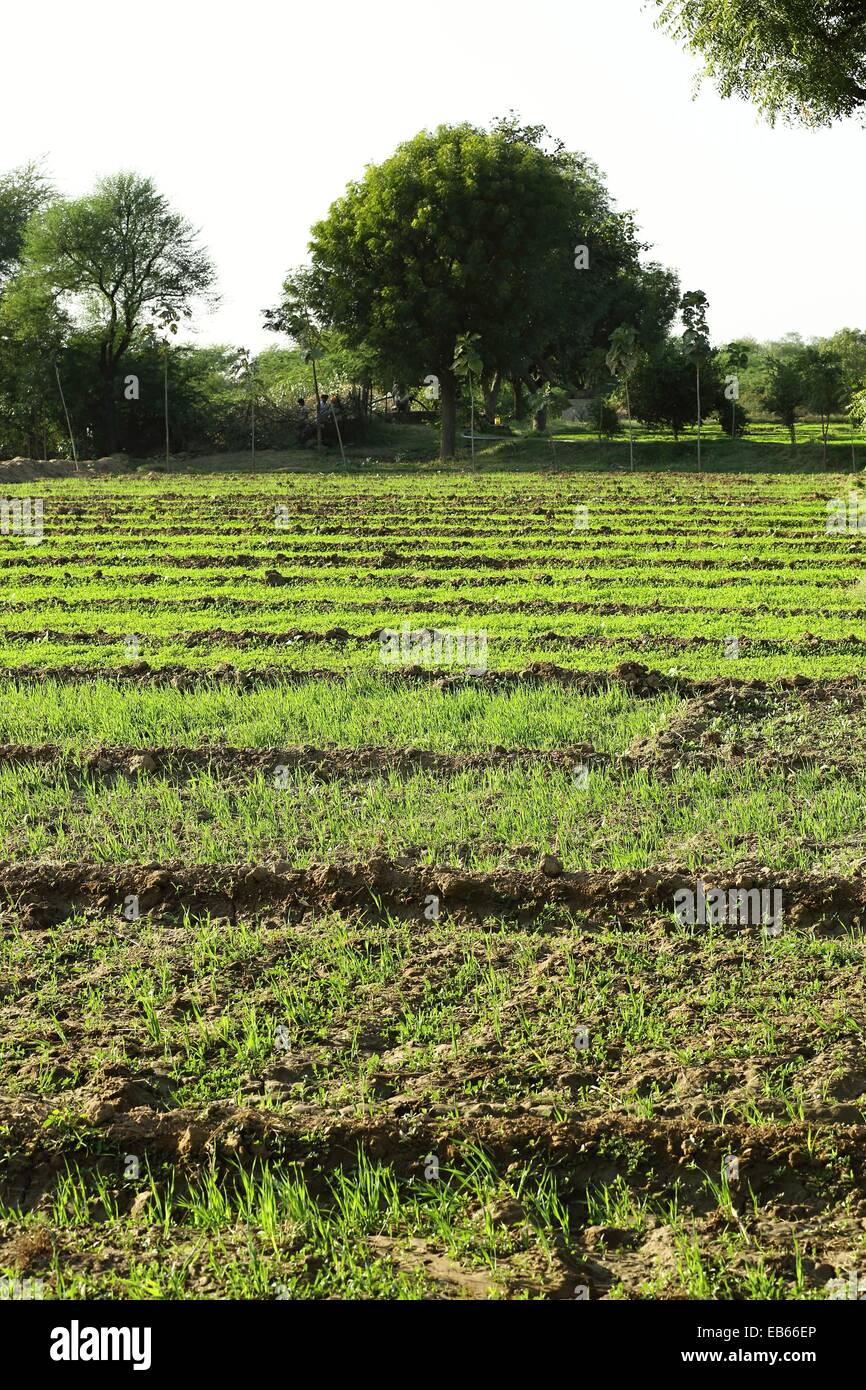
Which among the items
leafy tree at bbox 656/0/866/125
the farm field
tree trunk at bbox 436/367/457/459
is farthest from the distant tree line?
the farm field

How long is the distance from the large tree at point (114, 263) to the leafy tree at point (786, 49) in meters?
41.3

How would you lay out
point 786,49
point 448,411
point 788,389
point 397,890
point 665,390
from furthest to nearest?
point 665,390, point 788,389, point 448,411, point 786,49, point 397,890

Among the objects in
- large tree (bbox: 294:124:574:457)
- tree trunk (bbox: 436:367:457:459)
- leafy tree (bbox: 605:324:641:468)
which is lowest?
tree trunk (bbox: 436:367:457:459)

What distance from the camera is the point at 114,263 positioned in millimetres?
57656

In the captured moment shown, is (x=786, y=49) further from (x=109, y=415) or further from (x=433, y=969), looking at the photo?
(x=109, y=415)

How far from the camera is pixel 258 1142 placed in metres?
4.79

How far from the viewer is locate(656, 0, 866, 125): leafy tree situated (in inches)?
653

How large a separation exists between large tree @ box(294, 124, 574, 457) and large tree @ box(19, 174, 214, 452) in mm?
13782

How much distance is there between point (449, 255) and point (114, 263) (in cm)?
1958

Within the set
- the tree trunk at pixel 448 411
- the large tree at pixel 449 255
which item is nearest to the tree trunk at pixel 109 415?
the large tree at pixel 449 255

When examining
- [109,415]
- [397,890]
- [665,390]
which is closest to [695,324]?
[665,390]

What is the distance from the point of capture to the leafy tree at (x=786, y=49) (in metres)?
16.6

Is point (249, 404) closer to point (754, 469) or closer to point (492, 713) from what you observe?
point (754, 469)

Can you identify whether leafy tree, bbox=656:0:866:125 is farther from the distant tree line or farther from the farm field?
the distant tree line
